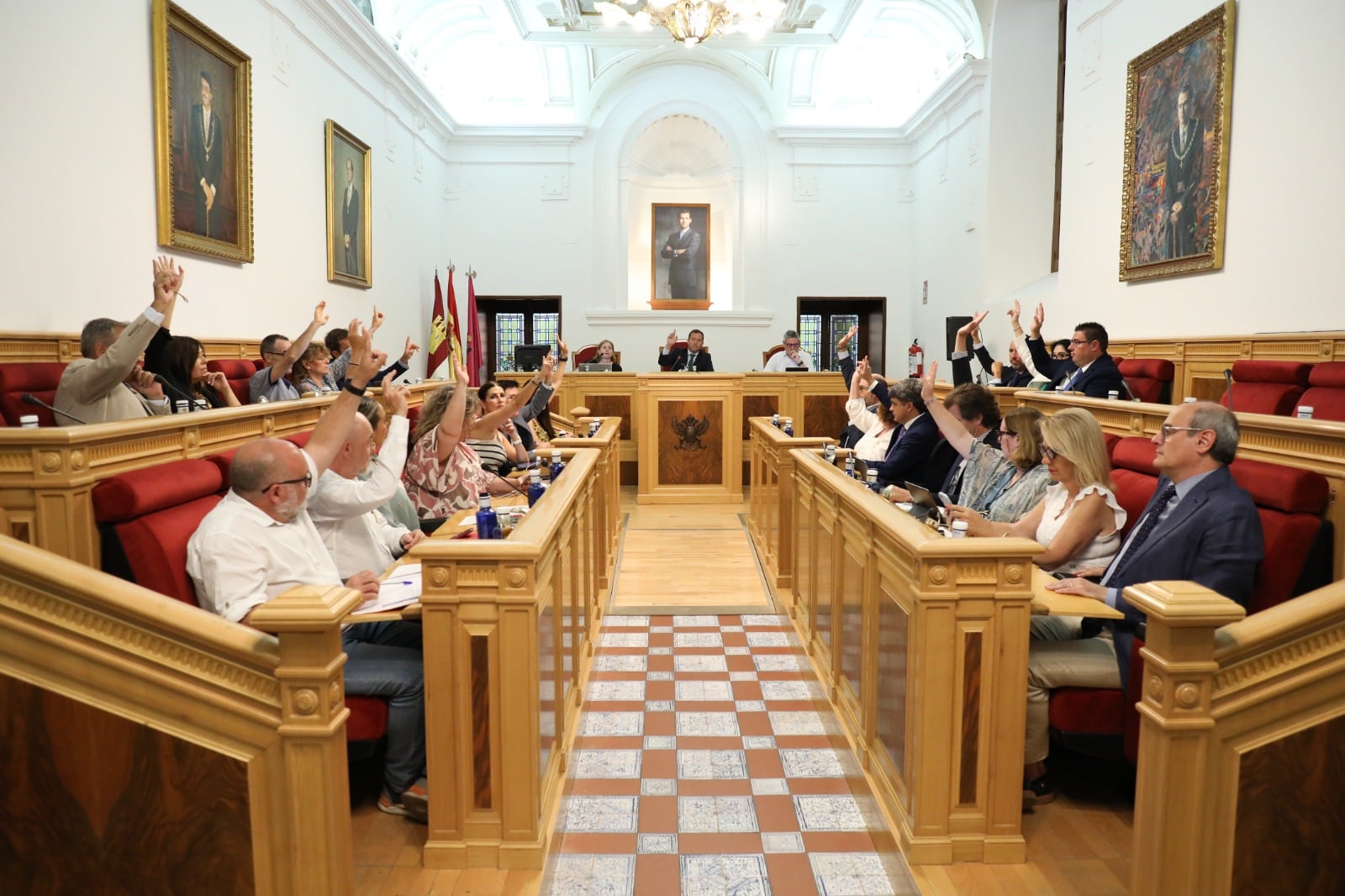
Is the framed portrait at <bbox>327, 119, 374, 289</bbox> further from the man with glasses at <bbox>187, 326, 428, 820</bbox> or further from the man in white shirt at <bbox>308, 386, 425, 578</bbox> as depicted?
the man with glasses at <bbox>187, 326, 428, 820</bbox>

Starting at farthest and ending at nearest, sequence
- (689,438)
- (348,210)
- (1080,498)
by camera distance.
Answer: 1. (348,210)
2. (689,438)
3. (1080,498)

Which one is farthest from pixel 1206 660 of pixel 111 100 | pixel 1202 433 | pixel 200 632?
pixel 111 100

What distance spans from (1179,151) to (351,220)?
27.9 feet

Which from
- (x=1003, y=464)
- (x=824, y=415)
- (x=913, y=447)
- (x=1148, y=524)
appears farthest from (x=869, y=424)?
(x=824, y=415)

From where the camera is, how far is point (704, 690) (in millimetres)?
4574

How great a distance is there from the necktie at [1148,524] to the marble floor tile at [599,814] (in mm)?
1943

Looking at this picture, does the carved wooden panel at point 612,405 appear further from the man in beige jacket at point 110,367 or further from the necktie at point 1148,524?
the necktie at point 1148,524

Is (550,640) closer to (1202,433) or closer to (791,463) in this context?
(1202,433)

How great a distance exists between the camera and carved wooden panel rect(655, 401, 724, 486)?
9.89 m

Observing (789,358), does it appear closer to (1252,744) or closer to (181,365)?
(181,365)

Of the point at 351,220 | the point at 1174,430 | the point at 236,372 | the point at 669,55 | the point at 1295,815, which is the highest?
the point at 669,55

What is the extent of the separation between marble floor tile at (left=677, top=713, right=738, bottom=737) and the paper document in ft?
4.64

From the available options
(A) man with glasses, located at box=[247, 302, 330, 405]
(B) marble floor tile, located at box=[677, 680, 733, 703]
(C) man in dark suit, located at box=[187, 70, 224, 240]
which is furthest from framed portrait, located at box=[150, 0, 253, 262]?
(B) marble floor tile, located at box=[677, 680, 733, 703]

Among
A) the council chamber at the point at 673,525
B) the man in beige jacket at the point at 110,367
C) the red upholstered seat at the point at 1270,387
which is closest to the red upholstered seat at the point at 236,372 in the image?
the council chamber at the point at 673,525
